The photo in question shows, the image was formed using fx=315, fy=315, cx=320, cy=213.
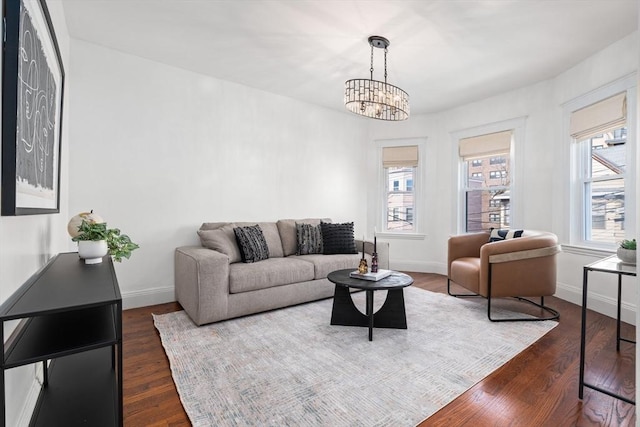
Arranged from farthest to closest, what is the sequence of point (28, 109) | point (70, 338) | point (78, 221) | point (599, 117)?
point (599, 117), point (78, 221), point (28, 109), point (70, 338)

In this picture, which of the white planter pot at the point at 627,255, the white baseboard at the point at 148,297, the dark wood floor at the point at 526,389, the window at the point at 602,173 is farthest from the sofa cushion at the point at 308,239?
the window at the point at 602,173

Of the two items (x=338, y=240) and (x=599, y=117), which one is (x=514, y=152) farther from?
(x=338, y=240)

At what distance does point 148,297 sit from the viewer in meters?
3.37

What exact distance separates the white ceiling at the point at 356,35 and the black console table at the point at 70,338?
2108mm

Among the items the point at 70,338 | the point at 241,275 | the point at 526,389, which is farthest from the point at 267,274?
the point at 526,389

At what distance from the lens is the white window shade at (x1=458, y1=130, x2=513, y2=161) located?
434cm

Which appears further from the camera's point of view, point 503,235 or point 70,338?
point 503,235

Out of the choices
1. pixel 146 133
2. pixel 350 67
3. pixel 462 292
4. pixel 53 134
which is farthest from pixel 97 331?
pixel 462 292

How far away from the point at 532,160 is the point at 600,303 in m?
1.82

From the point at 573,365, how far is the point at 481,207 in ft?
9.69

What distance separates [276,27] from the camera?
9.04 ft

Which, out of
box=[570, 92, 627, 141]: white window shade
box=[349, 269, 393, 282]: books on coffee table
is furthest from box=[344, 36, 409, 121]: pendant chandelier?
box=[570, 92, 627, 141]: white window shade

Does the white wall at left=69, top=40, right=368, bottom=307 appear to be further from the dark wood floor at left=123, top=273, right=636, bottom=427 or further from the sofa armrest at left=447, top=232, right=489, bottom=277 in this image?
the sofa armrest at left=447, top=232, right=489, bottom=277

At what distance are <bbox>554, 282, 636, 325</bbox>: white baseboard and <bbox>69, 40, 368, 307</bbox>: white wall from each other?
3.33 metres
